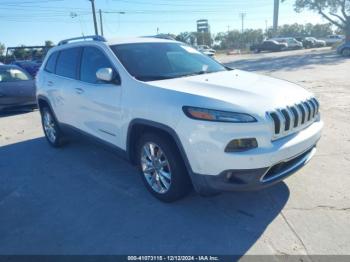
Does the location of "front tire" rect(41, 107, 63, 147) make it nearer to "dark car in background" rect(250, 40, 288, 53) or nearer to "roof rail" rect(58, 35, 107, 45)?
"roof rail" rect(58, 35, 107, 45)

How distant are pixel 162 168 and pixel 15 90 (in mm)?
7596

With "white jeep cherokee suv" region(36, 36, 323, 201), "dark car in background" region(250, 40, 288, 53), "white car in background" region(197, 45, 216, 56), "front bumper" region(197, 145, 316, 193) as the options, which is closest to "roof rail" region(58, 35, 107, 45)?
"white jeep cherokee suv" region(36, 36, 323, 201)

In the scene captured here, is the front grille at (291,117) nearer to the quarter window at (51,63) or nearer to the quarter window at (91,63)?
the quarter window at (91,63)

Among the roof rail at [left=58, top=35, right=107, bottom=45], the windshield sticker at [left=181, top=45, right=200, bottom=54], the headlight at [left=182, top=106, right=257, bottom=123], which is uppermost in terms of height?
the roof rail at [left=58, top=35, right=107, bottom=45]

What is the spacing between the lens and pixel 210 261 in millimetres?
2875

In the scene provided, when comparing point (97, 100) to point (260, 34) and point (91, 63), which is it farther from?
point (260, 34)

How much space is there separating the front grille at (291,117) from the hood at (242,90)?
60 mm

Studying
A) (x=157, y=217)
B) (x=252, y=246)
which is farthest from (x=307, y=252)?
(x=157, y=217)

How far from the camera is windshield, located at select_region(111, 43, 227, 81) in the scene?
13.3 feet

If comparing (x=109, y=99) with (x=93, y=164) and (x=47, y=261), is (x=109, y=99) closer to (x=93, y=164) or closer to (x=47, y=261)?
(x=93, y=164)

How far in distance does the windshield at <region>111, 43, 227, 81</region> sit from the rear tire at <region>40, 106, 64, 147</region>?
2.37 meters

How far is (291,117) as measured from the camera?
3.28 metres

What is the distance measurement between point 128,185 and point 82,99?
1396mm

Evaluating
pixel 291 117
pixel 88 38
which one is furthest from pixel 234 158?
pixel 88 38
